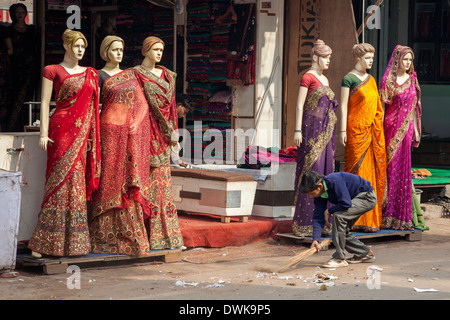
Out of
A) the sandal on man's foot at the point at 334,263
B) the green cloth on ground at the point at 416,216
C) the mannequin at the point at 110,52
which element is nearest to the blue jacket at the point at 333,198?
the sandal on man's foot at the point at 334,263

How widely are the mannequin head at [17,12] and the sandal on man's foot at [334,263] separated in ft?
20.2

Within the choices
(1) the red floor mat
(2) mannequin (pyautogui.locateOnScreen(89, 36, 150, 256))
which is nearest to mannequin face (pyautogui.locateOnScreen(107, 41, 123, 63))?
(2) mannequin (pyautogui.locateOnScreen(89, 36, 150, 256))

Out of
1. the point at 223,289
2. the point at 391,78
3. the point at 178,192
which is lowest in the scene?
the point at 223,289

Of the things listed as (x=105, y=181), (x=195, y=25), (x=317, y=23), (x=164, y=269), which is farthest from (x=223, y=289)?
(x=195, y=25)

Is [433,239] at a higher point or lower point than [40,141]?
lower

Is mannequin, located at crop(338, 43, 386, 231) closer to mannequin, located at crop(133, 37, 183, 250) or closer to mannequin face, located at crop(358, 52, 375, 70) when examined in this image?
mannequin face, located at crop(358, 52, 375, 70)

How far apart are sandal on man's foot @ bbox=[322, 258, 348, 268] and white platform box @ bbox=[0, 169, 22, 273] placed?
2.79 m

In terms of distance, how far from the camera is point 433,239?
9.67 metres

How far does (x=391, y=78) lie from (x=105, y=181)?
3536mm

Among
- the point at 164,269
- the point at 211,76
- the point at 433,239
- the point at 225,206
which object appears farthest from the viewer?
the point at 211,76

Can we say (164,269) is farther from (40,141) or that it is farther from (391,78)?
(391,78)

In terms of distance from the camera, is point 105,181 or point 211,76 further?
point 211,76

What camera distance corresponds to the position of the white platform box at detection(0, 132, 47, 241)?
7230mm

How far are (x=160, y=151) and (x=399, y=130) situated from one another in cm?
290
